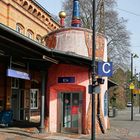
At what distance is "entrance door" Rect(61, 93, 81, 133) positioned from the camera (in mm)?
22777

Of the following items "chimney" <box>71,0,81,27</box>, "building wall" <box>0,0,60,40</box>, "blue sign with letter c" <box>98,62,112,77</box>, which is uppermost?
"building wall" <box>0,0,60,40</box>

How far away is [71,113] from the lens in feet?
75.5

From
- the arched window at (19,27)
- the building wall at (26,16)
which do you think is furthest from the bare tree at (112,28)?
the arched window at (19,27)

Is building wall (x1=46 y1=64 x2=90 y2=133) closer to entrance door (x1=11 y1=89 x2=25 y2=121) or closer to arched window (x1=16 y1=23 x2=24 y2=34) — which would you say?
entrance door (x1=11 y1=89 x2=25 y2=121)

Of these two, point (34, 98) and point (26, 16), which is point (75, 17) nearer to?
point (26, 16)

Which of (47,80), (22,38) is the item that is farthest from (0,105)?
(22,38)

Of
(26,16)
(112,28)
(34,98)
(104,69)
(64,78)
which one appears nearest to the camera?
(104,69)

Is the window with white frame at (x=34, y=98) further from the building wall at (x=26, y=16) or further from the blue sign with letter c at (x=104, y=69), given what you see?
the blue sign with letter c at (x=104, y=69)

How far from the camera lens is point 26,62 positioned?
2264 cm

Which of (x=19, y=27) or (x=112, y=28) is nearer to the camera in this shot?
(x=19, y=27)

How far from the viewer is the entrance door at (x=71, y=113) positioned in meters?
22.8

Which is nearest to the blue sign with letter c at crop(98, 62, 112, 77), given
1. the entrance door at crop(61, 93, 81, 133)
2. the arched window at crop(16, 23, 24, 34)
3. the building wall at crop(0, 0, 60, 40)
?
the entrance door at crop(61, 93, 81, 133)

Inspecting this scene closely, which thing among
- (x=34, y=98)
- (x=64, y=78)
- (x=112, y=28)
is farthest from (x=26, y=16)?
(x=112, y=28)

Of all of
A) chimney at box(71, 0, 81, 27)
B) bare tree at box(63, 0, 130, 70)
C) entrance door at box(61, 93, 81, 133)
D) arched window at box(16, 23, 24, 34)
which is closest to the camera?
entrance door at box(61, 93, 81, 133)
